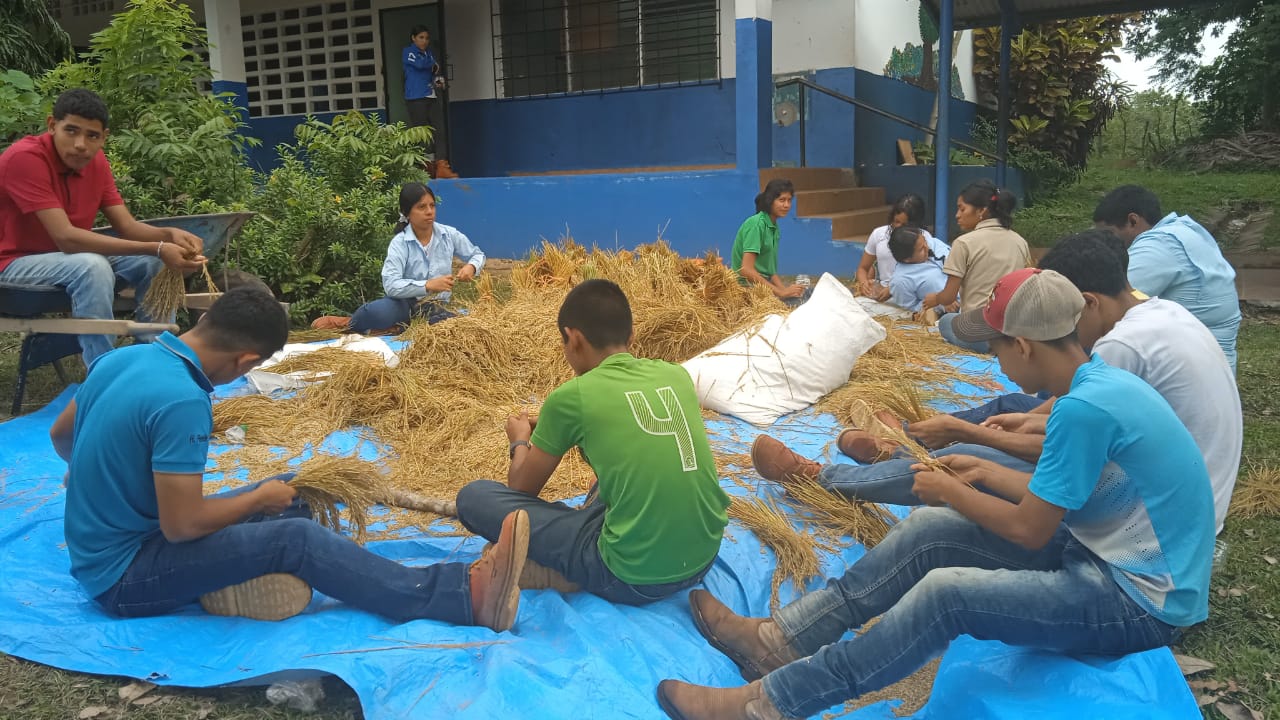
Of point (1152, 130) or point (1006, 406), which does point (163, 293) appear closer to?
point (1006, 406)

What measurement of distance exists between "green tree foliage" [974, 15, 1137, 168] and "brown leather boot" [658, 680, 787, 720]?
1293 centimetres

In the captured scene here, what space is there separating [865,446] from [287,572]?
6.60 ft

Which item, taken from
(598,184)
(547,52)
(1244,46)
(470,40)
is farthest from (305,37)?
(1244,46)

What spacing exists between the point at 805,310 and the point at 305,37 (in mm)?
9122

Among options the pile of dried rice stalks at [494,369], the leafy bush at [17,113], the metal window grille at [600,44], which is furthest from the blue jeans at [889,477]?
the metal window grille at [600,44]

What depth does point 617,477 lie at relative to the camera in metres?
2.48

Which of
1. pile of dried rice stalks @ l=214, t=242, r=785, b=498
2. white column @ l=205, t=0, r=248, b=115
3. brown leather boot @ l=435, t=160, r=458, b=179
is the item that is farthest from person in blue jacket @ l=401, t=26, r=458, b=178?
pile of dried rice stalks @ l=214, t=242, r=785, b=498

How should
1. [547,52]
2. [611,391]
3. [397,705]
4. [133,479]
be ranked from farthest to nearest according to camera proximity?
[547,52] → [611,391] → [133,479] → [397,705]

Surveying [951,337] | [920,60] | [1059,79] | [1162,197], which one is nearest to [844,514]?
[951,337]

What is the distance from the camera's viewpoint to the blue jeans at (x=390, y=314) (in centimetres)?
587

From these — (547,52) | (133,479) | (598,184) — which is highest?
(547,52)

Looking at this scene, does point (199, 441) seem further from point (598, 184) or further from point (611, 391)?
point (598, 184)

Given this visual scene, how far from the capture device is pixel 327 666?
2.25m

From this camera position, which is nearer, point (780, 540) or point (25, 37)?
point (780, 540)
